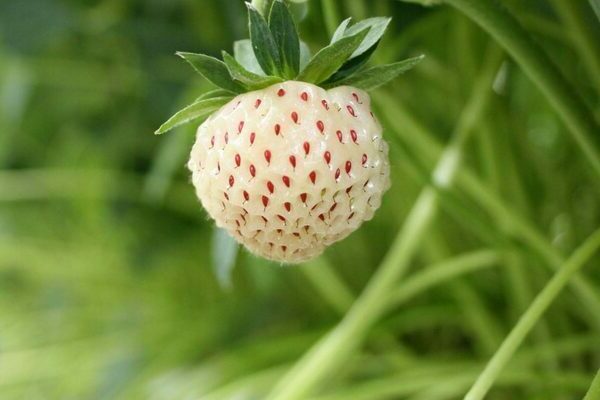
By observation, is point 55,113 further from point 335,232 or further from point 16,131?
point 335,232

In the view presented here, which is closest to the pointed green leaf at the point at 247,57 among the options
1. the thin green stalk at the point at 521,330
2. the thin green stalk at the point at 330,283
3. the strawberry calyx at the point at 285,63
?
the strawberry calyx at the point at 285,63

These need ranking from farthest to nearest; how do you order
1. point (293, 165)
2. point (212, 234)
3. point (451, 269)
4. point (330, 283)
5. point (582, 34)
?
1. point (212, 234)
2. point (330, 283)
3. point (451, 269)
4. point (582, 34)
5. point (293, 165)

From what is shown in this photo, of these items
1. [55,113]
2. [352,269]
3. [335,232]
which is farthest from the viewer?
[55,113]

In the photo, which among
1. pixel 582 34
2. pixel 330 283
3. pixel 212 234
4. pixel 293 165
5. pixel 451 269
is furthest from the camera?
pixel 212 234

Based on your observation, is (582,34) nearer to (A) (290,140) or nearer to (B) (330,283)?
(A) (290,140)

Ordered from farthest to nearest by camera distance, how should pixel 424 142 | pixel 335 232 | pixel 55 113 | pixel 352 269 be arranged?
pixel 55 113
pixel 352 269
pixel 424 142
pixel 335 232

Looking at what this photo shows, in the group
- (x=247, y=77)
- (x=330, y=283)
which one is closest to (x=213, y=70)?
(x=247, y=77)

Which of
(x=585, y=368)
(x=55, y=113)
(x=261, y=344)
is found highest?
(x=55, y=113)

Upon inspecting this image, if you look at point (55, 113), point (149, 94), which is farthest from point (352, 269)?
point (55, 113)
